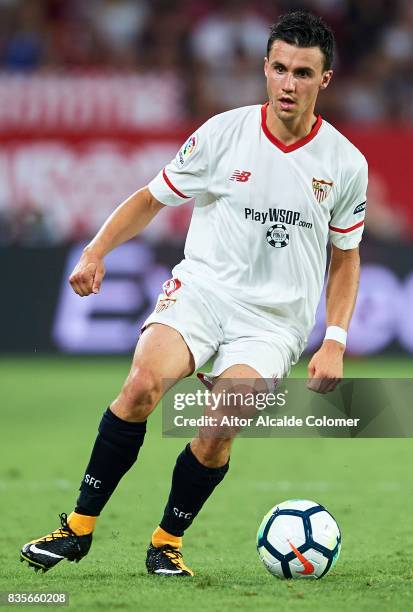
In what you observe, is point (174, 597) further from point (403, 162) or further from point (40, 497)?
point (403, 162)

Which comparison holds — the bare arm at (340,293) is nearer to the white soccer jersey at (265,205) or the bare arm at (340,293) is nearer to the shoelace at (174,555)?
the white soccer jersey at (265,205)

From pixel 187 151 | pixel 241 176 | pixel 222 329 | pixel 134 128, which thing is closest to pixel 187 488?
pixel 222 329

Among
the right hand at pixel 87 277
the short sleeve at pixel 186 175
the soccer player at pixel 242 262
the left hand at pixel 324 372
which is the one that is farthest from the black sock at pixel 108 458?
the short sleeve at pixel 186 175

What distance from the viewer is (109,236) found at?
5.11 m

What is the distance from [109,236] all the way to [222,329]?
24.3 inches

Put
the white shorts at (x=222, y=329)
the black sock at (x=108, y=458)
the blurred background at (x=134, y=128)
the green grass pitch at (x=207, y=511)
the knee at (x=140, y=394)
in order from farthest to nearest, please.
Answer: the blurred background at (x=134, y=128) < the white shorts at (x=222, y=329) < the black sock at (x=108, y=458) < the knee at (x=140, y=394) < the green grass pitch at (x=207, y=511)

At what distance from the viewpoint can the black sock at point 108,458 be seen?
496 cm

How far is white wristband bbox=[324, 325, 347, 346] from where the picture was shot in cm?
512

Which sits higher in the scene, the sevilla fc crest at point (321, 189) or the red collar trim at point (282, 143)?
the red collar trim at point (282, 143)

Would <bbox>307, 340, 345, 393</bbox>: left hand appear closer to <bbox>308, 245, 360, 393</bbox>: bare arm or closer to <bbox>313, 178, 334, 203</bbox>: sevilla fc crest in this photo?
<bbox>308, 245, 360, 393</bbox>: bare arm

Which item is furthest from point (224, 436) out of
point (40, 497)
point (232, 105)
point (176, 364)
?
point (232, 105)

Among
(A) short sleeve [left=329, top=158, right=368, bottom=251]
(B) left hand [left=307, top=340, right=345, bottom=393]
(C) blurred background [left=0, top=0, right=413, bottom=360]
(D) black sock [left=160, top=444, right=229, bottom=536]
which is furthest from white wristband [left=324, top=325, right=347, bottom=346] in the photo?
(C) blurred background [left=0, top=0, right=413, bottom=360]

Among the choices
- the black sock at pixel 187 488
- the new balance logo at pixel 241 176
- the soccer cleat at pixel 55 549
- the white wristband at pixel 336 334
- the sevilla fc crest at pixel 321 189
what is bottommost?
the soccer cleat at pixel 55 549

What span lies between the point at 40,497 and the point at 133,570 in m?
2.19
